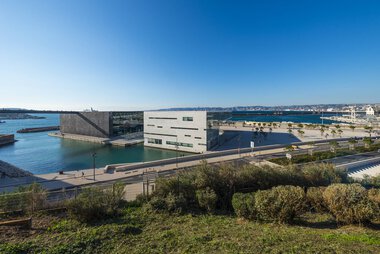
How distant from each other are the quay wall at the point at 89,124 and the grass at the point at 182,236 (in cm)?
4840

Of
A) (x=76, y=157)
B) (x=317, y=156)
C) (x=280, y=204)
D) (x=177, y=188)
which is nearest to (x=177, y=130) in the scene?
(x=76, y=157)

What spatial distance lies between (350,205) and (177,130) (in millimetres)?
31017

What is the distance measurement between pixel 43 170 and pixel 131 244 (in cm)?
2959

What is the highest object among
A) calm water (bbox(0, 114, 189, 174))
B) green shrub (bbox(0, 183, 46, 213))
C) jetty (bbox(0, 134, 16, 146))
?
green shrub (bbox(0, 183, 46, 213))

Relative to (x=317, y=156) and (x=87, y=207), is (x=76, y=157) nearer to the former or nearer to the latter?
(x=87, y=207)

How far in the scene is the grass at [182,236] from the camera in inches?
178

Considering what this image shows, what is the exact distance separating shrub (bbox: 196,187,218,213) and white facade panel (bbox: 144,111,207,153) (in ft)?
82.6

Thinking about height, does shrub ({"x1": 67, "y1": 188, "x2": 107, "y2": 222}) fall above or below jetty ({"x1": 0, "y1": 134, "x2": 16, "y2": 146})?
above

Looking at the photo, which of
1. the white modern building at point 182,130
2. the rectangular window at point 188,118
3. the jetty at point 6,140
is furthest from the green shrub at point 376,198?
the jetty at point 6,140

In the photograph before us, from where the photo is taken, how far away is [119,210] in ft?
23.8

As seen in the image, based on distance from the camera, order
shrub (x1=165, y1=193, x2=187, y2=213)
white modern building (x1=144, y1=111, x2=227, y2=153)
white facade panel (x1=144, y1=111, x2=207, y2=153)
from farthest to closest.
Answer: white facade panel (x1=144, y1=111, x2=207, y2=153), white modern building (x1=144, y1=111, x2=227, y2=153), shrub (x1=165, y1=193, x2=187, y2=213)

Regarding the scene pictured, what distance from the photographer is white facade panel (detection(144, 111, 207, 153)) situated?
33.3m

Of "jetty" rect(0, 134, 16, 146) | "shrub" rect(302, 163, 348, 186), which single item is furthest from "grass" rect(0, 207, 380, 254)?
"jetty" rect(0, 134, 16, 146)

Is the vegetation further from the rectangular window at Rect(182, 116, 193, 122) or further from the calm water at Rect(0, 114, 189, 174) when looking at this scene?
the rectangular window at Rect(182, 116, 193, 122)
